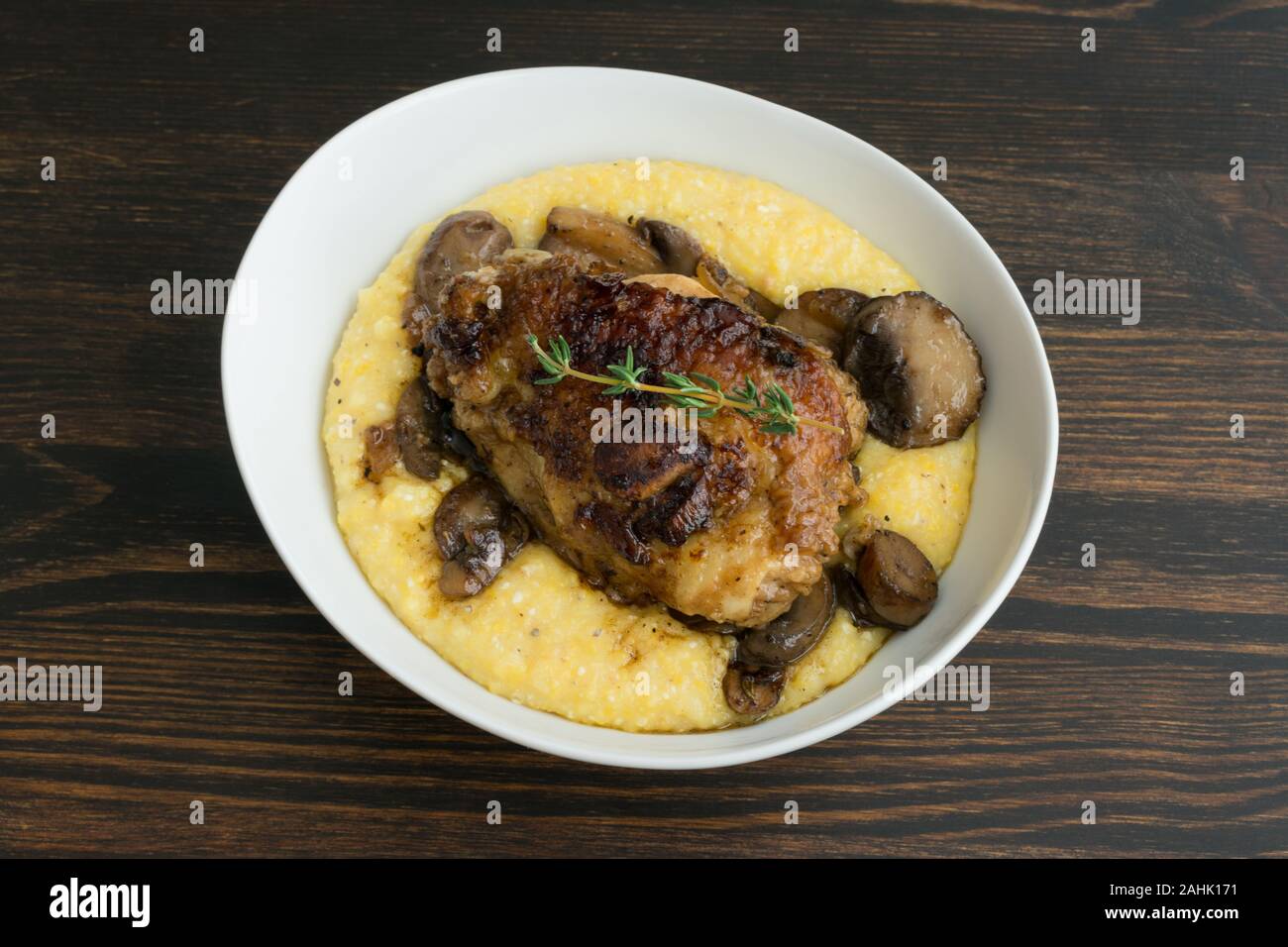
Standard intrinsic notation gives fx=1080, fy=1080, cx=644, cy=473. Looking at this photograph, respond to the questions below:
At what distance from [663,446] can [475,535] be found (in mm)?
1058

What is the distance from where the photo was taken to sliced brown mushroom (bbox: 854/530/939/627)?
189 inches

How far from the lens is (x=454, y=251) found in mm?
5289

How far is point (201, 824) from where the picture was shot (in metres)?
5.28

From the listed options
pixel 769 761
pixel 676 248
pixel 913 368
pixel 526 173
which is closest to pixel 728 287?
pixel 676 248

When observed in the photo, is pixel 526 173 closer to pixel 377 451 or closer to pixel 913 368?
pixel 377 451

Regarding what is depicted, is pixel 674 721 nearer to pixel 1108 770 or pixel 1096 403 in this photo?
pixel 1108 770

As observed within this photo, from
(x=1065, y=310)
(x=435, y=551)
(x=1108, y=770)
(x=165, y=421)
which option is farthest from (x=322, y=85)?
(x=1108, y=770)

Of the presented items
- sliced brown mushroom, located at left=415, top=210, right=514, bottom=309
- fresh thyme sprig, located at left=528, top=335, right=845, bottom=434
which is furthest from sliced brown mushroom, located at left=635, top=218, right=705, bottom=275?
fresh thyme sprig, located at left=528, top=335, right=845, bottom=434

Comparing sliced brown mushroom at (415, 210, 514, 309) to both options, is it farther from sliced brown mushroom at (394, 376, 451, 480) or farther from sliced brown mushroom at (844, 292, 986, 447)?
sliced brown mushroom at (844, 292, 986, 447)

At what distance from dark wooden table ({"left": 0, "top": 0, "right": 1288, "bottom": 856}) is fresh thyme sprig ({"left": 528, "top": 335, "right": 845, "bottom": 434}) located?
1917 millimetres

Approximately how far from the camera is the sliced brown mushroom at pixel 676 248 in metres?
5.32

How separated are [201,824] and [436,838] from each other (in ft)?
3.78

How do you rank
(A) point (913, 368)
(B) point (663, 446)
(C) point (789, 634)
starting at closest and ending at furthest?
(B) point (663, 446) → (C) point (789, 634) → (A) point (913, 368)

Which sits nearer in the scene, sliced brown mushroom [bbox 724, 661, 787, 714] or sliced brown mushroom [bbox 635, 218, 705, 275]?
sliced brown mushroom [bbox 724, 661, 787, 714]
